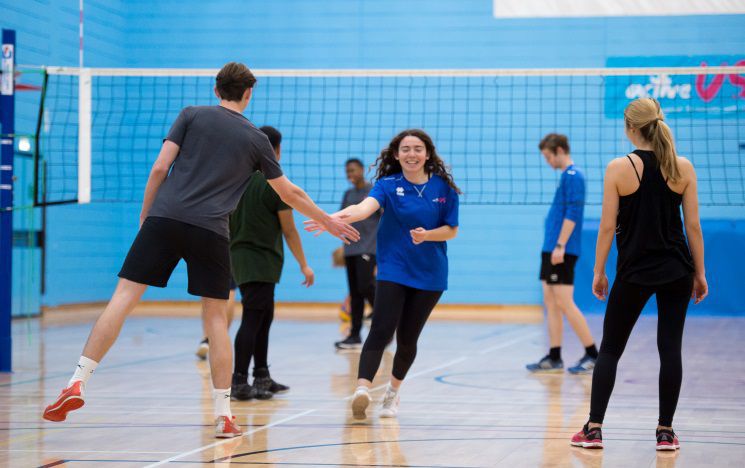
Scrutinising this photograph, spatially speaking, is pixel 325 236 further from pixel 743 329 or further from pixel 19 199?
pixel 743 329

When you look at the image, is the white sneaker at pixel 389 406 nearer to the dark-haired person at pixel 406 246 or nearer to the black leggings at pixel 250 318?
the dark-haired person at pixel 406 246

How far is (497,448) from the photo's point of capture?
179 inches

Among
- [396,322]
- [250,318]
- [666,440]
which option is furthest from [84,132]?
[666,440]

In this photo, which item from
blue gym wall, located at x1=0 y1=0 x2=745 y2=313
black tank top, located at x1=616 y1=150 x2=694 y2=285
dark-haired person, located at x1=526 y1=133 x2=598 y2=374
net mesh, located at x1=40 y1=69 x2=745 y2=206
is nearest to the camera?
black tank top, located at x1=616 y1=150 x2=694 y2=285

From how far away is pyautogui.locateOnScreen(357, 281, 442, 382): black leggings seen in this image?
17.2ft

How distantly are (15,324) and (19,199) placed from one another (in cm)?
154

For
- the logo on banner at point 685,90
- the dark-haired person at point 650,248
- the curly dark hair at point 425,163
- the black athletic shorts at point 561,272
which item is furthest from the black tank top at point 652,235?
the logo on banner at point 685,90

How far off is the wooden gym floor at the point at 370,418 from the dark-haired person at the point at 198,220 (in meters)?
0.43

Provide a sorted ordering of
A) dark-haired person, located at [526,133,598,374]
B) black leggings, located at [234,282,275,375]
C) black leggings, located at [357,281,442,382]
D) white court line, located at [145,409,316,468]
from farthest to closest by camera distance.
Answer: dark-haired person, located at [526,133,598,374] → black leggings, located at [234,282,275,375] → black leggings, located at [357,281,442,382] → white court line, located at [145,409,316,468]

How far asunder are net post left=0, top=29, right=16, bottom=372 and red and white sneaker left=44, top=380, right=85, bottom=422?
3.25m

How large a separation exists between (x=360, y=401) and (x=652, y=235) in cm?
164

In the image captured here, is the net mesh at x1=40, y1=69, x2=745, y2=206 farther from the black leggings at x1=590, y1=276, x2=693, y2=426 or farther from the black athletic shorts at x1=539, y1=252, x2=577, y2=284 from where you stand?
the black leggings at x1=590, y1=276, x2=693, y2=426

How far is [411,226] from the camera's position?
17.7 feet

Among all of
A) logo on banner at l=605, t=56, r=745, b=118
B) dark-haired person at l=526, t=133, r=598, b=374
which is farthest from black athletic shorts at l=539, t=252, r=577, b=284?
logo on banner at l=605, t=56, r=745, b=118
